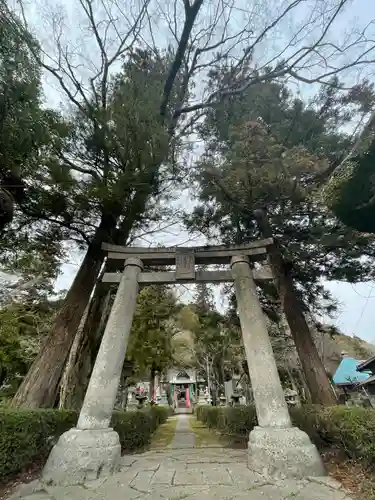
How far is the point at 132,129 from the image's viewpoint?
5879 mm

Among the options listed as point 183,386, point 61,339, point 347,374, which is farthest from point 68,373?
point 183,386

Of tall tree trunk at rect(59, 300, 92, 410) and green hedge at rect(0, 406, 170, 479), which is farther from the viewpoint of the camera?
tall tree trunk at rect(59, 300, 92, 410)

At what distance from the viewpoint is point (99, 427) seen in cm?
389

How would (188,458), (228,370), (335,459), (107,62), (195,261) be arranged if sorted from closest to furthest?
(335,459), (188,458), (195,261), (107,62), (228,370)

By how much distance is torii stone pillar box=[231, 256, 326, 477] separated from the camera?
338cm

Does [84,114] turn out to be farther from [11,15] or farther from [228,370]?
[228,370]

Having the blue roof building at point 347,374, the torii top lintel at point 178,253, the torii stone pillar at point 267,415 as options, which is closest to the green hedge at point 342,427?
the torii stone pillar at point 267,415

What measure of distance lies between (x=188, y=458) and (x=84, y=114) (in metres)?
7.48

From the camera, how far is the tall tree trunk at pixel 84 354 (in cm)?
595

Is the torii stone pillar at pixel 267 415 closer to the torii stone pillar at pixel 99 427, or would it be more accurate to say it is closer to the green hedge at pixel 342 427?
the green hedge at pixel 342 427

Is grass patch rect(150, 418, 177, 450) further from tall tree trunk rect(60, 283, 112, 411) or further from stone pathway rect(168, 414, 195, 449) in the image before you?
tall tree trunk rect(60, 283, 112, 411)

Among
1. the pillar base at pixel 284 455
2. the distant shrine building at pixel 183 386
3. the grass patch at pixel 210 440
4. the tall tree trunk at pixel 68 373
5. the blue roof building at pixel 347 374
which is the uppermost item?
the distant shrine building at pixel 183 386

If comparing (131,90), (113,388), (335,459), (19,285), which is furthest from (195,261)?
(19,285)

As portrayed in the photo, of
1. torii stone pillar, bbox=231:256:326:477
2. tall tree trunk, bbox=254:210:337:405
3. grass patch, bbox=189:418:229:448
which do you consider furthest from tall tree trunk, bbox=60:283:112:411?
tall tree trunk, bbox=254:210:337:405
